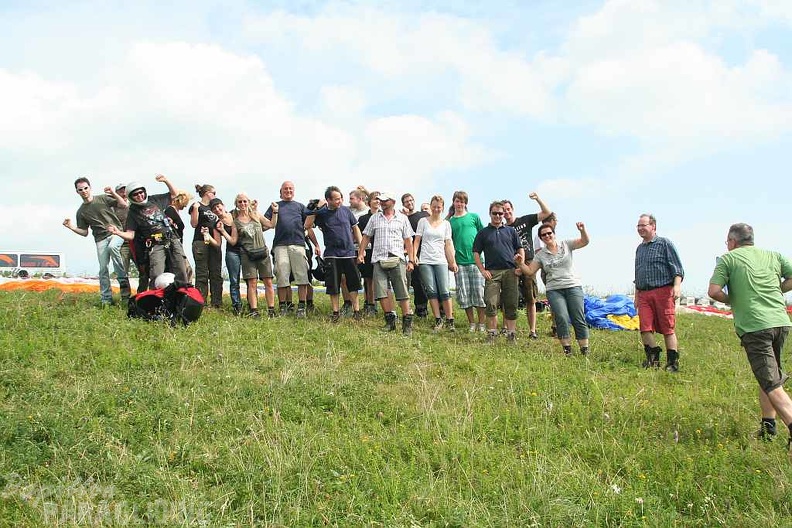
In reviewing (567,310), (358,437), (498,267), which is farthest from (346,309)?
(358,437)

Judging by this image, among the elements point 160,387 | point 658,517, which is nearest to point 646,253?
point 658,517

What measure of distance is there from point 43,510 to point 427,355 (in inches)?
183

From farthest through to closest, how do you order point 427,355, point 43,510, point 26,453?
point 427,355 < point 26,453 < point 43,510

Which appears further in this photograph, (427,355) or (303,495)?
(427,355)

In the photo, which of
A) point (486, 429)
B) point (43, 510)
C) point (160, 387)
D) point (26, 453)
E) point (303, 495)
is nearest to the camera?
point (43, 510)

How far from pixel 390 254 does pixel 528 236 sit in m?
2.63

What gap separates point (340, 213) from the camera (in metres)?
9.90

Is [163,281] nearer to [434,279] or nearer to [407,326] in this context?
[407,326]

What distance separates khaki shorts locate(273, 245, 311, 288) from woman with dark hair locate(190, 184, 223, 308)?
110 centimetres

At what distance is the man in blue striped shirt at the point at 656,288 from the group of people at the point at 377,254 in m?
0.01

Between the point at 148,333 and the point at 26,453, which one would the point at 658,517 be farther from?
the point at 148,333

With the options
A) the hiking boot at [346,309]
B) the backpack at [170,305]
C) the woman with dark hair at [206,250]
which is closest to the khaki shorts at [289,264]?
the hiking boot at [346,309]

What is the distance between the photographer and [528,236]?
10586 mm

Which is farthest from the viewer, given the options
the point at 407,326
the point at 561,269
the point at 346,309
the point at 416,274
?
the point at 416,274
